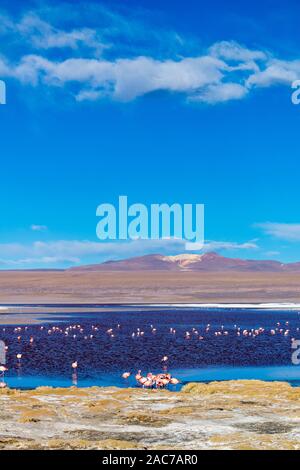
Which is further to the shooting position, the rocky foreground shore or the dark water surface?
the dark water surface

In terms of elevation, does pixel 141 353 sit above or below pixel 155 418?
above

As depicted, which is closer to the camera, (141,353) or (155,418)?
(155,418)

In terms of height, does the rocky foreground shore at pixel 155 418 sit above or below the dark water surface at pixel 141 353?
below

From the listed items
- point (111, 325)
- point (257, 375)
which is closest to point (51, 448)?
point (257, 375)

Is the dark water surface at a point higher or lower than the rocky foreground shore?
higher
